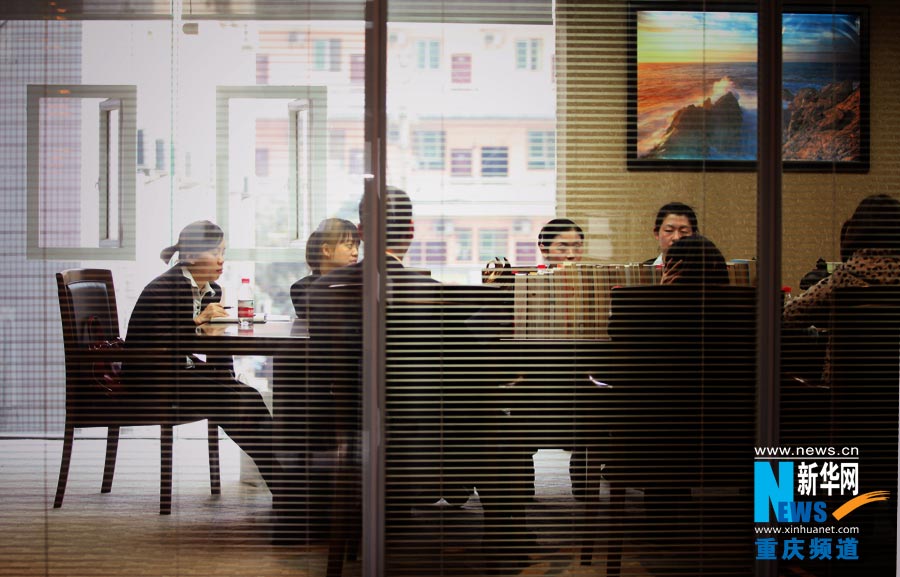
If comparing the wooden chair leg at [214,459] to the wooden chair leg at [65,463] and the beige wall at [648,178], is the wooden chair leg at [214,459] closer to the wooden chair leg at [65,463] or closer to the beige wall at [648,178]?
the wooden chair leg at [65,463]

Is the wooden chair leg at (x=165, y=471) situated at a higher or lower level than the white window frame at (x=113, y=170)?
lower

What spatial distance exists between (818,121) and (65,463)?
282cm

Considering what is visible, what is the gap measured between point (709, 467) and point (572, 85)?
4.55ft

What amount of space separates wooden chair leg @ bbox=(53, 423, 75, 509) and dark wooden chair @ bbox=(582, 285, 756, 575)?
178 cm

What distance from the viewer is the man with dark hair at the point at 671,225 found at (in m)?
2.57

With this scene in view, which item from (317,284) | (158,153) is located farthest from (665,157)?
(158,153)

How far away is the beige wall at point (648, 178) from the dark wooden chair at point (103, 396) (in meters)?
1.51

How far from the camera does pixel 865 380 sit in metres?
2.62

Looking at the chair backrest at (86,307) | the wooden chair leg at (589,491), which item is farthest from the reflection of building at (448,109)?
the chair backrest at (86,307)

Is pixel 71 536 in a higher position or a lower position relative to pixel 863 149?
lower

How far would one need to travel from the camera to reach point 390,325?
2549mm

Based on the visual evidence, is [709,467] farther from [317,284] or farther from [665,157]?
[317,284]

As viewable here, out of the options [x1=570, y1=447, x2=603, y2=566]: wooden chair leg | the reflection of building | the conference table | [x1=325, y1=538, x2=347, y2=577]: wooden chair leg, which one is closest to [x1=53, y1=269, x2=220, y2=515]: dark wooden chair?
the conference table

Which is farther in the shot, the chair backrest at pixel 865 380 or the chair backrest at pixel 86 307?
the chair backrest at pixel 865 380
